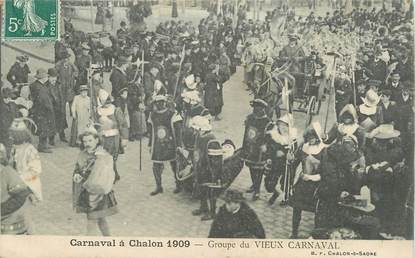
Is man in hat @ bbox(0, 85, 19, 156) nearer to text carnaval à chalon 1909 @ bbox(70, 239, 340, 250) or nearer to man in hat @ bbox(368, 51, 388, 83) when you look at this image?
text carnaval à chalon 1909 @ bbox(70, 239, 340, 250)

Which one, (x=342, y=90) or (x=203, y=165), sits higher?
(x=342, y=90)

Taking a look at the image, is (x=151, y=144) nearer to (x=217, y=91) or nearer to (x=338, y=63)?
(x=217, y=91)

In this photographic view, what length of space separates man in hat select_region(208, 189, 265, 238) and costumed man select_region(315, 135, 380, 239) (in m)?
0.62

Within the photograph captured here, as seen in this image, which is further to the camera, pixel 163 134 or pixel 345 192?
pixel 163 134

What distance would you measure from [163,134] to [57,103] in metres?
1.15

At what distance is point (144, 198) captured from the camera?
5523 mm

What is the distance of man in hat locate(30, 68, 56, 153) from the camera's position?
220 inches

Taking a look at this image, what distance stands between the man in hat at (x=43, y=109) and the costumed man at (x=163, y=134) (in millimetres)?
1031

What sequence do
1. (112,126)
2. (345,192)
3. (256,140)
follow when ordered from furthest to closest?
(112,126) → (256,140) → (345,192)

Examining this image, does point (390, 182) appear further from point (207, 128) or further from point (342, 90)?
point (207, 128)

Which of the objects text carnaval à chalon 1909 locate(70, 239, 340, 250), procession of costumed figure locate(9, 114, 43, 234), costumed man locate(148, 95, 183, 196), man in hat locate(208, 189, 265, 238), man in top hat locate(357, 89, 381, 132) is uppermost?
man in top hat locate(357, 89, 381, 132)

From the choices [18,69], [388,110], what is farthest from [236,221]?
[18,69]

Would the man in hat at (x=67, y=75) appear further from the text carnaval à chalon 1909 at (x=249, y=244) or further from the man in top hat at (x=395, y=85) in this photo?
the man in top hat at (x=395, y=85)

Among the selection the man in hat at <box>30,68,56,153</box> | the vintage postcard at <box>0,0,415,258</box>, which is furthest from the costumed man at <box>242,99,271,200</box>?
the man in hat at <box>30,68,56,153</box>
